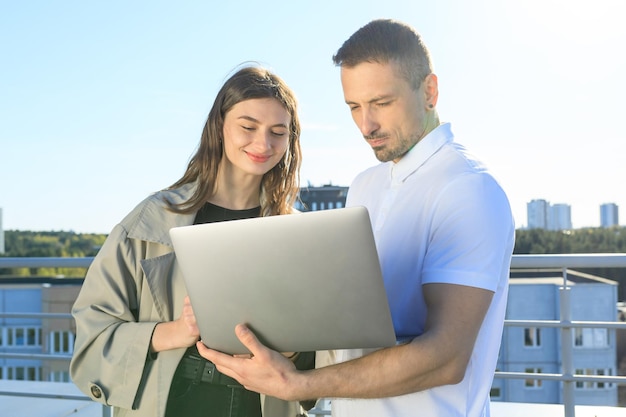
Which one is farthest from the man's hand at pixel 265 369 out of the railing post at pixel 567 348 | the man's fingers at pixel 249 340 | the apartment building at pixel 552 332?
the apartment building at pixel 552 332

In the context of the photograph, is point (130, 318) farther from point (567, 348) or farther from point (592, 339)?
point (592, 339)

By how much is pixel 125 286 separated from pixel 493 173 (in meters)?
0.73

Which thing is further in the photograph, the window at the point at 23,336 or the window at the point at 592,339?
the window at the point at 23,336

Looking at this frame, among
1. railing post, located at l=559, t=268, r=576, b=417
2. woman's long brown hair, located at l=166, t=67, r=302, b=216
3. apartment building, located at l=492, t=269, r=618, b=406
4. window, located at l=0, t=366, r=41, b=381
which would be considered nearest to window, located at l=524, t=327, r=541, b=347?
apartment building, located at l=492, t=269, r=618, b=406

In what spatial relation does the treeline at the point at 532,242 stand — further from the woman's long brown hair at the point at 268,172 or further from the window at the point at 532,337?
the woman's long brown hair at the point at 268,172

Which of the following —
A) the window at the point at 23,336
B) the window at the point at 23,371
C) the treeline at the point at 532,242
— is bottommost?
the window at the point at 23,371

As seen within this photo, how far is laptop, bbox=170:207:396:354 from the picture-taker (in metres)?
0.87

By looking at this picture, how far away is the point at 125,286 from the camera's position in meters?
1.34

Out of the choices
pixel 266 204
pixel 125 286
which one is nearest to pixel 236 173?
pixel 266 204

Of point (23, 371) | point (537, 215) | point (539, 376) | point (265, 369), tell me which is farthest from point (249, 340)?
point (23, 371)

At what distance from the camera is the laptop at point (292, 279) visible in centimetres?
87

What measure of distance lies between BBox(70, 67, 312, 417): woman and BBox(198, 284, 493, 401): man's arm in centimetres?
34

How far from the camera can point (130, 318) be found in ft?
4.41

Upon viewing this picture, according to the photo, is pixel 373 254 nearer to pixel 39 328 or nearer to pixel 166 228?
pixel 166 228
